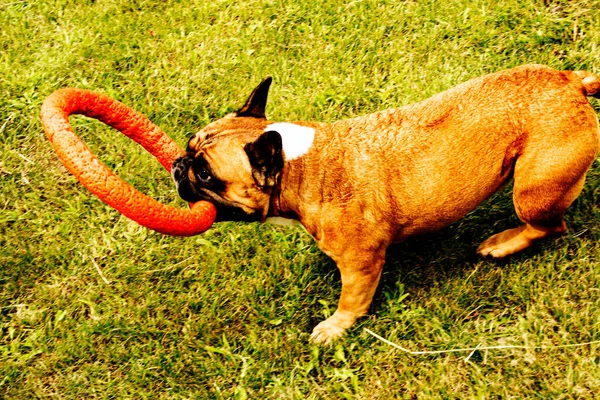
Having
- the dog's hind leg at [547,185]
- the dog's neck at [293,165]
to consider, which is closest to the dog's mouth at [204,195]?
the dog's neck at [293,165]

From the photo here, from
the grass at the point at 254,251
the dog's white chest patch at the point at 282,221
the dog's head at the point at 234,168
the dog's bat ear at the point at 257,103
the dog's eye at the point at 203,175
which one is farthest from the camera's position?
the grass at the point at 254,251

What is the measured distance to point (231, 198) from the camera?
4434 millimetres

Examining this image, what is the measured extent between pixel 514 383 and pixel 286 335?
1.65 metres

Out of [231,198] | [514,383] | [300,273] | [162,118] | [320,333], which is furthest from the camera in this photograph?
[162,118]

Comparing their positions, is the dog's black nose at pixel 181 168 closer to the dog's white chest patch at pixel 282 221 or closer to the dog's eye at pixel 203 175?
the dog's eye at pixel 203 175

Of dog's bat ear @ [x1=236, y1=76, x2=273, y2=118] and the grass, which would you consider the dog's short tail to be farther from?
dog's bat ear @ [x1=236, y1=76, x2=273, y2=118]

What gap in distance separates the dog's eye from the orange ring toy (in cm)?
16

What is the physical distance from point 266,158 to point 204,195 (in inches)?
22.1

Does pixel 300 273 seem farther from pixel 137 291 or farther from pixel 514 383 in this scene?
pixel 514 383

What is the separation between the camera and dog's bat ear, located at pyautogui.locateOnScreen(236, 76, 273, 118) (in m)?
4.64

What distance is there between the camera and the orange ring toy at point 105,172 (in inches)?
159

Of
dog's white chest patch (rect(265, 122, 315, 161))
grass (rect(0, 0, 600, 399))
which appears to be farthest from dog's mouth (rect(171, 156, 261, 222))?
grass (rect(0, 0, 600, 399))

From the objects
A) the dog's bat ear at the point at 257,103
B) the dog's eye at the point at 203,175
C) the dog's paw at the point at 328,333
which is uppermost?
the dog's bat ear at the point at 257,103

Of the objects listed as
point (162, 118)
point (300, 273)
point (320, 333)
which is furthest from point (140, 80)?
point (320, 333)
